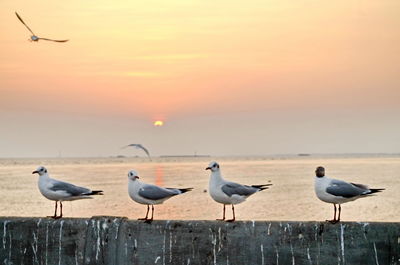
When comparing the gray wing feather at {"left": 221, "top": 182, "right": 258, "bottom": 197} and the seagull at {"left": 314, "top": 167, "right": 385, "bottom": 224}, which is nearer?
the seagull at {"left": 314, "top": 167, "right": 385, "bottom": 224}

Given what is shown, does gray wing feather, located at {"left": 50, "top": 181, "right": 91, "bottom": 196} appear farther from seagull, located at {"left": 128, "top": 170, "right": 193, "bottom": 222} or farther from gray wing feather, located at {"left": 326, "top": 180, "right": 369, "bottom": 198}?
gray wing feather, located at {"left": 326, "top": 180, "right": 369, "bottom": 198}

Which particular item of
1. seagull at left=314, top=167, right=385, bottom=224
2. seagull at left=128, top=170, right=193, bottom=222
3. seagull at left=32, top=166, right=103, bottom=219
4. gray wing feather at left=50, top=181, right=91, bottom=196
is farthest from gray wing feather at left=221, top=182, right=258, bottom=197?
gray wing feather at left=50, top=181, right=91, bottom=196

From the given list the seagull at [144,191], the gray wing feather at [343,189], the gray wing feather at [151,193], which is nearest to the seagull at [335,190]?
the gray wing feather at [343,189]

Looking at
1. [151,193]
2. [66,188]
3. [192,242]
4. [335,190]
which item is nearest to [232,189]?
[151,193]

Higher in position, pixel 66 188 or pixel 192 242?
pixel 66 188

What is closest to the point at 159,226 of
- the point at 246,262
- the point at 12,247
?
the point at 246,262

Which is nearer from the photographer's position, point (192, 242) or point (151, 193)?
point (192, 242)

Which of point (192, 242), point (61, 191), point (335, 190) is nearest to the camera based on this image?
point (192, 242)

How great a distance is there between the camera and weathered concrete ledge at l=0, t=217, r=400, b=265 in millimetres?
6801

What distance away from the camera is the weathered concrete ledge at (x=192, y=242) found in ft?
22.3

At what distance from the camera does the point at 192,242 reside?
23.4 ft

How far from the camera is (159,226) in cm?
723

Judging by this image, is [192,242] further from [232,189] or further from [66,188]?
[66,188]

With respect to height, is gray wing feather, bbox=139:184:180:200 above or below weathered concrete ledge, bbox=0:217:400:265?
above
